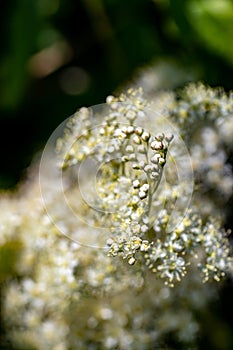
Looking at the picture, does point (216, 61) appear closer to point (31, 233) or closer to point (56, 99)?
point (31, 233)

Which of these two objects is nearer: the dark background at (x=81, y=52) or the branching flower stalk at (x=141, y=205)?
the branching flower stalk at (x=141, y=205)

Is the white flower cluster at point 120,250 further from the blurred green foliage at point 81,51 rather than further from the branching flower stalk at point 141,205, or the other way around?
the blurred green foliage at point 81,51

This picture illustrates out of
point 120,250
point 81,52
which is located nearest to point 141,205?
point 120,250

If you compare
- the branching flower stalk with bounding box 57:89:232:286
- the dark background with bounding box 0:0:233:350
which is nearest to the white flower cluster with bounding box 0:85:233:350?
the branching flower stalk with bounding box 57:89:232:286

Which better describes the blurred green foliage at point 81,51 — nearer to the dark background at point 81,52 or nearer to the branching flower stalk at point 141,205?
the dark background at point 81,52

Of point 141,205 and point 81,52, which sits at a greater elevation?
point 141,205

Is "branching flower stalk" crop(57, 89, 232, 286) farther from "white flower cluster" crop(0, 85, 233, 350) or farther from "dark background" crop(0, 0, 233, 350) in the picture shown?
"dark background" crop(0, 0, 233, 350)

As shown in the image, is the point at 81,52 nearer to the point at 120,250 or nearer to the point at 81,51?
the point at 81,51

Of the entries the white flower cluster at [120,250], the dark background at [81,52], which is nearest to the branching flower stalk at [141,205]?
the white flower cluster at [120,250]

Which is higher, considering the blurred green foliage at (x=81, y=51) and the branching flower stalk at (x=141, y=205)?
the branching flower stalk at (x=141, y=205)
